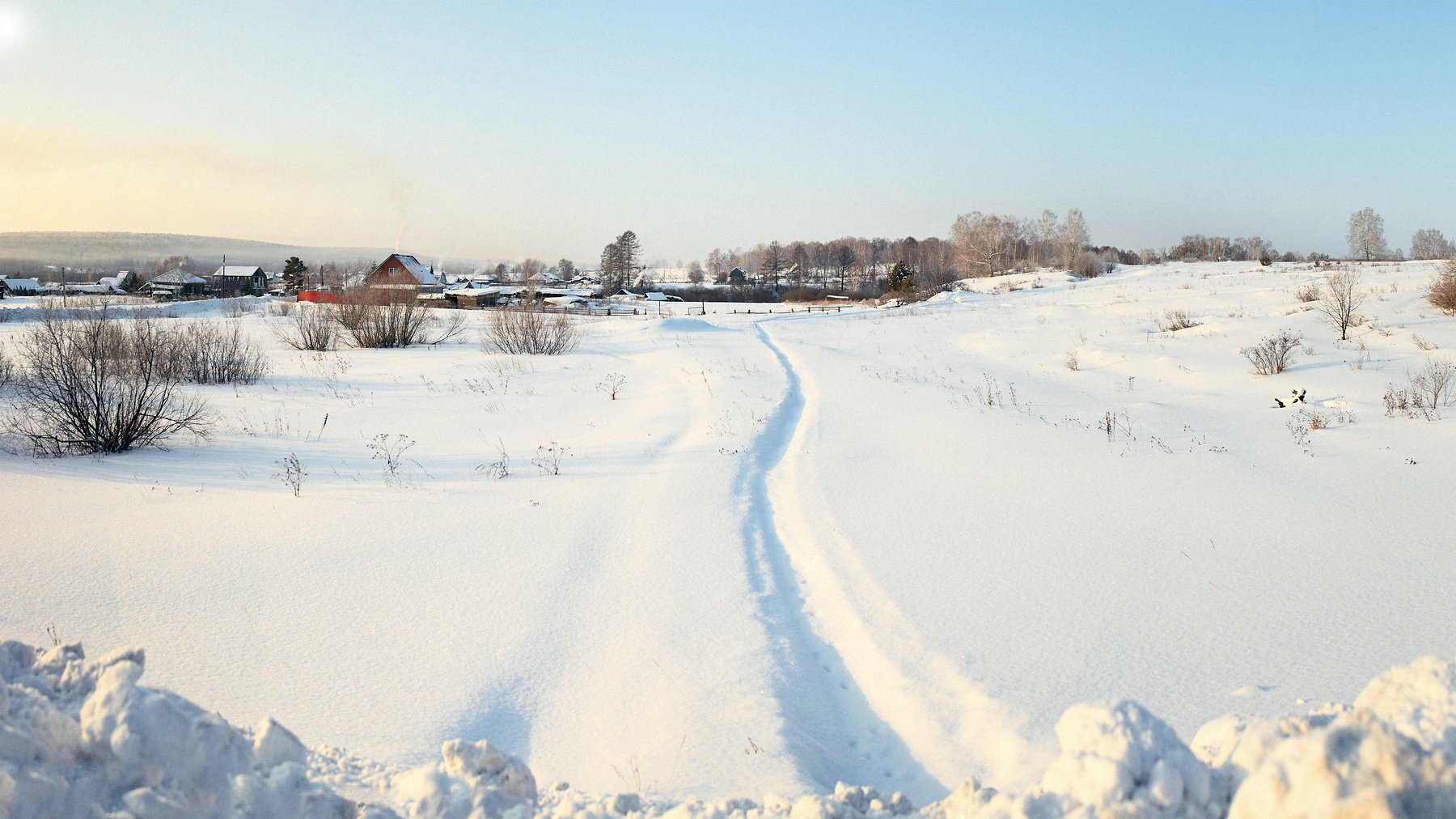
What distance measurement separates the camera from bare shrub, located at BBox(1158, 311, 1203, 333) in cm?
1989

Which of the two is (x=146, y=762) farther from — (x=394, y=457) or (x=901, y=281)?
(x=901, y=281)

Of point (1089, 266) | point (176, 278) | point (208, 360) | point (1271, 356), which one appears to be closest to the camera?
point (1271, 356)

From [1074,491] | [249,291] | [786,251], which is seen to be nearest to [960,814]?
[1074,491]

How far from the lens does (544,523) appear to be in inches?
251

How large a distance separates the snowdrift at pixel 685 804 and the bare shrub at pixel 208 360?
15.6 meters

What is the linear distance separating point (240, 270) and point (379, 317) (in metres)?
75.2

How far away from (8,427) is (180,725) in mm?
10503

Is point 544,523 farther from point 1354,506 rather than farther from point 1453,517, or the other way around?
point 1453,517

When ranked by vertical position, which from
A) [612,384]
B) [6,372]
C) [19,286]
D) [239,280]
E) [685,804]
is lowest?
[685,804]

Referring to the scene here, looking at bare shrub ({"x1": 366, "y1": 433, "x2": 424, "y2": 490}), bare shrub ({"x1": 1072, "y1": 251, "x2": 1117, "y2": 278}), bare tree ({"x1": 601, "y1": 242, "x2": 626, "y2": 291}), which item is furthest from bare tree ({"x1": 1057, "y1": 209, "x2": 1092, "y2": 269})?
bare shrub ({"x1": 366, "y1": 433, "x2": 424, "y2": 490})

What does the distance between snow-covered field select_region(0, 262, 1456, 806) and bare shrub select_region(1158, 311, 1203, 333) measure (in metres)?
8.73

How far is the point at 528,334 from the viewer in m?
21.9

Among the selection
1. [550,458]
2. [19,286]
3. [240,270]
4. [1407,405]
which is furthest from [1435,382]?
[19,286]

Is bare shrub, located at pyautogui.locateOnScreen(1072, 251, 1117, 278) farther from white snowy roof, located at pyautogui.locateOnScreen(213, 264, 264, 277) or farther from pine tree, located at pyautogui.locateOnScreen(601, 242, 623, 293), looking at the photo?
white snowy roof, located at pyautogui.locateOnScreen(213, 264, 264, 277)
